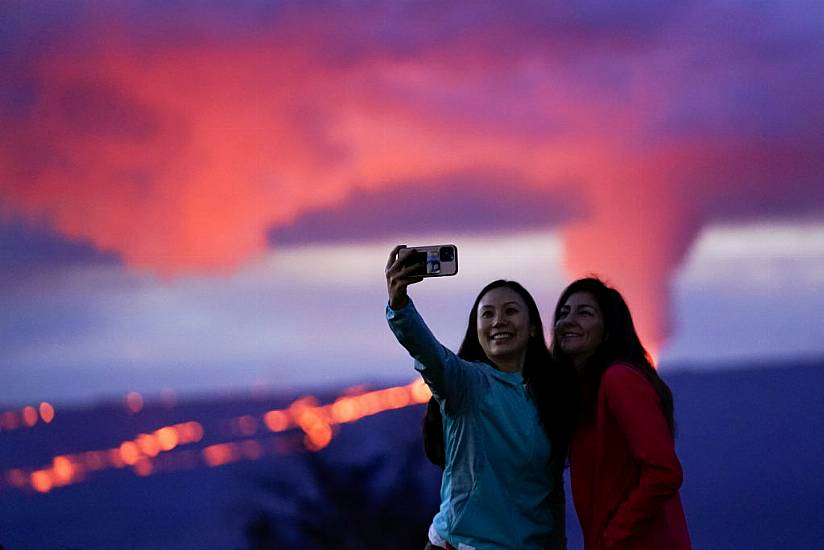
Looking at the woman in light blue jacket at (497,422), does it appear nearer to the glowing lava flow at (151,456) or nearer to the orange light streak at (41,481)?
the glowing lava flow at (151,456)

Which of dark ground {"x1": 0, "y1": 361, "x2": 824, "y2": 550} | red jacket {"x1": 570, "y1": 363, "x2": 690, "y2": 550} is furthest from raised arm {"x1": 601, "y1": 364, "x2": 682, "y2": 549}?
dark ground {"x1": 0, "y1": 361, "x2": 824, "y2": 550}

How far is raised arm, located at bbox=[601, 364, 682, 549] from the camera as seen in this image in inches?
137

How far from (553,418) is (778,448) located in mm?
Result: 26246

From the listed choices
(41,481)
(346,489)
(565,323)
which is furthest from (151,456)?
(565,323)

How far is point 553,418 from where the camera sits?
11.8 ft

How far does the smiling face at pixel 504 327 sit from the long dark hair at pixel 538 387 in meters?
0.02

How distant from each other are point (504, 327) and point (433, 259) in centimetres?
37

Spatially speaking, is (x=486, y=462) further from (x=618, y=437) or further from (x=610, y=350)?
(x=610, y=350)

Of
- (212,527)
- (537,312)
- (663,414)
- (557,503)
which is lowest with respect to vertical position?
(212,527)

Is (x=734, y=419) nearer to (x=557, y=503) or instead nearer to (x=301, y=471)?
(x=301, y=471)

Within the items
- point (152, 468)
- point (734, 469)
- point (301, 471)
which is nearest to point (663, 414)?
point (301, 471)

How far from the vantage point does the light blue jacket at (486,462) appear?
3.42 meters

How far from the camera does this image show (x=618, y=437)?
3.60m

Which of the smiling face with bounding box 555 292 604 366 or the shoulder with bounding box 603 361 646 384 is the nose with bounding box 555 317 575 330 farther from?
the shoulder with bounding box 603 361 646 384
